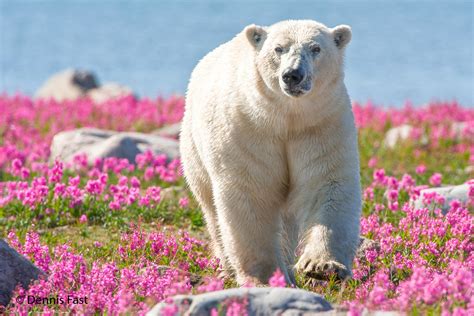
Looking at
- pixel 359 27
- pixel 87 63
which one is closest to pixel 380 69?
pixel 87 63

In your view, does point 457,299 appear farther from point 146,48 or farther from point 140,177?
point 146,48

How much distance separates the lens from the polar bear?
625 cm

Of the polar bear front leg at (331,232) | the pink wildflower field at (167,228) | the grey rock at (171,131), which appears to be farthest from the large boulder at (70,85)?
the polar bear front leg at (331,232)

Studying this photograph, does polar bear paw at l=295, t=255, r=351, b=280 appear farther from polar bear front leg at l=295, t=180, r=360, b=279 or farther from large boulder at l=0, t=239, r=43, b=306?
large boulder at l=0, t=239, r=43, b=306

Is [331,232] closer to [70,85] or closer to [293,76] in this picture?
[293,76]

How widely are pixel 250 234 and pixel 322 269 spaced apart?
727mm

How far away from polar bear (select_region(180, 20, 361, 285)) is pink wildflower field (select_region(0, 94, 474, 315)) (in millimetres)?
334

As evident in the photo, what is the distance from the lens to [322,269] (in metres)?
5.84

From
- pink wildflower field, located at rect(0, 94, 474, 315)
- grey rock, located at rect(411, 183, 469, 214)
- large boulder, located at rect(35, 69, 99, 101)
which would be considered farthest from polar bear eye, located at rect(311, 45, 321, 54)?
large boulder, located at rect(35, 69, 99, 101)

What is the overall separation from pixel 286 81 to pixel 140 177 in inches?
188

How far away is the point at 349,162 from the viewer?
639cm

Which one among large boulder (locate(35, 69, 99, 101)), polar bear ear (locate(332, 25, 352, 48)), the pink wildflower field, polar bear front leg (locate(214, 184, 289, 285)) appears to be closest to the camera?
the pink wildflower field

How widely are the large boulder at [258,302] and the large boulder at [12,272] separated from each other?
1.46 metres

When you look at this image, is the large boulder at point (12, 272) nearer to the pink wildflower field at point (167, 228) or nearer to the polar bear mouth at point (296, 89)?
the pink wildflower field at point (167, 228)
